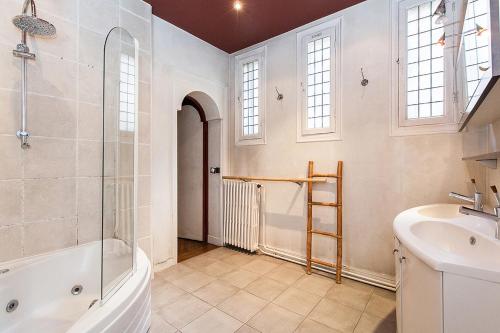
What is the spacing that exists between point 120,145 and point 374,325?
6.91 ft

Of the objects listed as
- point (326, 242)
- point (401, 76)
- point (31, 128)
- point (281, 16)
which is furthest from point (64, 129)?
point (401, 76)

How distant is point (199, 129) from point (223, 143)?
0.51m

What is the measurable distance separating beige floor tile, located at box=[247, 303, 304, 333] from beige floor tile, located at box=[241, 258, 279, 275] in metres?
0.64

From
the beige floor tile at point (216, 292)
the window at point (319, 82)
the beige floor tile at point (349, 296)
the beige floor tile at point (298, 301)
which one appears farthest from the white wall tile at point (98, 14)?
the beige floor tile at point (349, 296)

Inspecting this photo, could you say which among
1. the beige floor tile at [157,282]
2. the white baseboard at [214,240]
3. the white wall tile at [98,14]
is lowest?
the beige floor tile at [157,282]

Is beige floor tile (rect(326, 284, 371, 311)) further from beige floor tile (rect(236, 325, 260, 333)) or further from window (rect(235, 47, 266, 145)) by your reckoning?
window (rect(235, 47, 266, 145))

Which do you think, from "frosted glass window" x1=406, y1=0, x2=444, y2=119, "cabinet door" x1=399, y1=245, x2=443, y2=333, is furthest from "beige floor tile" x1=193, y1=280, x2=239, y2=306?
"frosted glass window" x1=406, y1=0, x2=444, y2=119

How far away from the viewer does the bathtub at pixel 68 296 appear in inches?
39.9

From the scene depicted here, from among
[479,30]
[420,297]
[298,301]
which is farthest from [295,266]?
[479,30]

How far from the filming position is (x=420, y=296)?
0.81m

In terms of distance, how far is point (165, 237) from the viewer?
257cm

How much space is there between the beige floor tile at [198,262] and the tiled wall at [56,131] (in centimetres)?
107

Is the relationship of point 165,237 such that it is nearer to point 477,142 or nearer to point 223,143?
point 223,143

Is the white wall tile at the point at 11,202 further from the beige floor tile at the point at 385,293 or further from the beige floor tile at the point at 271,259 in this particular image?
the beige floor tile at the point at 385,293
